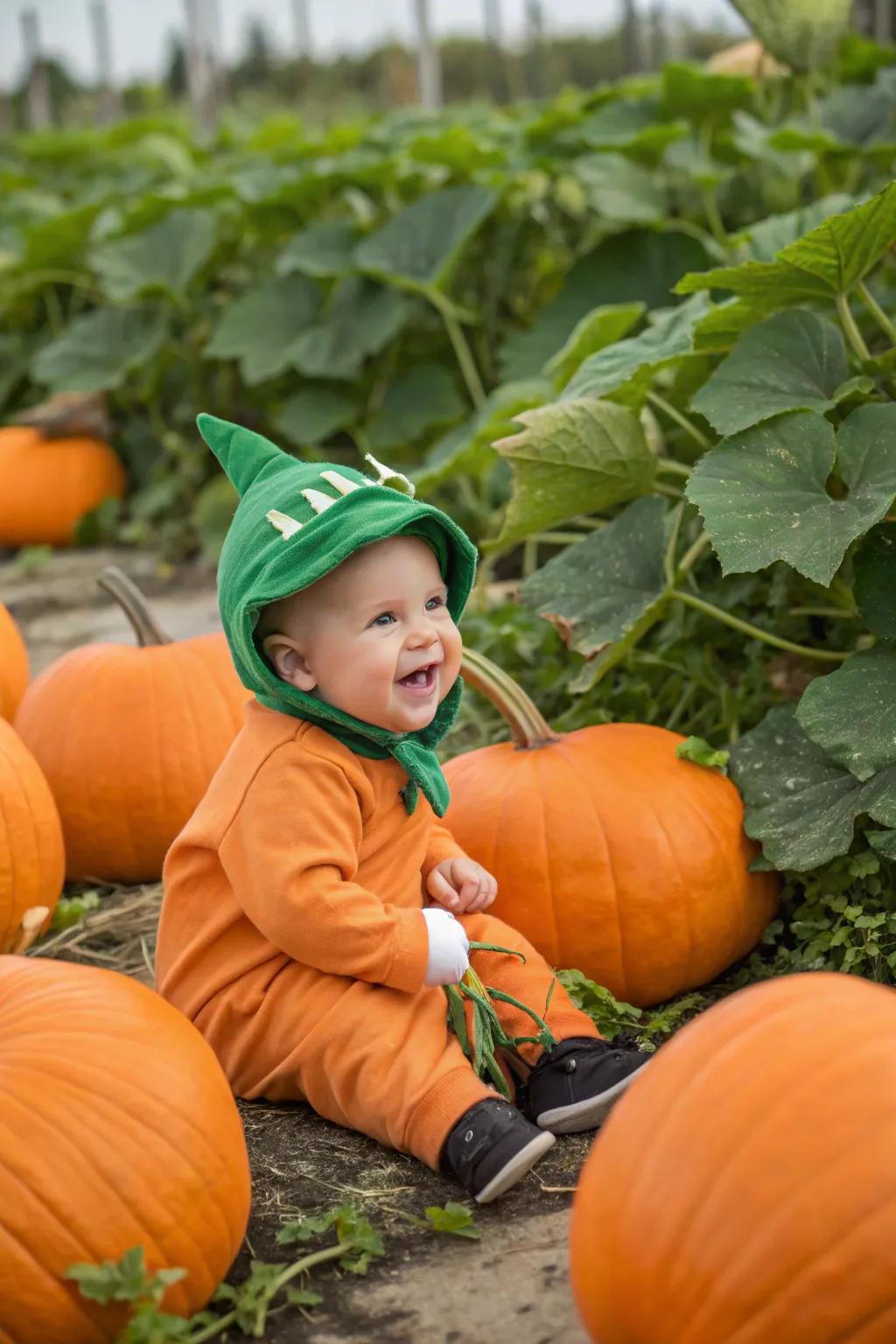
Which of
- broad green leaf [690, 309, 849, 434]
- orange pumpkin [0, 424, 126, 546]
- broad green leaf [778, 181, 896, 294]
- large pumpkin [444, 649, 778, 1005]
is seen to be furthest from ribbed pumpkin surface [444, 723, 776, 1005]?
orange pumpkin [0, 424, 126, 546]

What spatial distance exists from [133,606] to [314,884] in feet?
4.24

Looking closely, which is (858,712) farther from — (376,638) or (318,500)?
(318,500)

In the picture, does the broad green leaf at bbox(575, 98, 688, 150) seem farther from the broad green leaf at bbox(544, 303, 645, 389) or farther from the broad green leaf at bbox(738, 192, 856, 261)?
the broad green leaf at bbox(544, 303, 645, 389)

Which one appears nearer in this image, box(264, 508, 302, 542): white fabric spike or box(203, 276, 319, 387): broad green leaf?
box(264, 508, 302, 542): white fabric spike

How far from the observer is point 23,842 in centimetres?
274

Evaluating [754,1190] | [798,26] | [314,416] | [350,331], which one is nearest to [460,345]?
[350,331]

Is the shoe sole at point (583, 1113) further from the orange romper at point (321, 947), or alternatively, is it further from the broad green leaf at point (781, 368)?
the broad green leaf at point (781, 368)

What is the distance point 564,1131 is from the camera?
87.4 inches

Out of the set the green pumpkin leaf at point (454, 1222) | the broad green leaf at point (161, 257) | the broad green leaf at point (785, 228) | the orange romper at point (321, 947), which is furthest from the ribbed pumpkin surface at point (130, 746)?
the broad green leaf at point (161, 257)

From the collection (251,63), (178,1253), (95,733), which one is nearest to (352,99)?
(251,63)

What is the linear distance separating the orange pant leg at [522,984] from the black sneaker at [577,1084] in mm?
45

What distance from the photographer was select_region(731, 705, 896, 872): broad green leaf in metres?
2.54

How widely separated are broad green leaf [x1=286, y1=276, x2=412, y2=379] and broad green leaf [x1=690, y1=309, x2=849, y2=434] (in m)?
2.65

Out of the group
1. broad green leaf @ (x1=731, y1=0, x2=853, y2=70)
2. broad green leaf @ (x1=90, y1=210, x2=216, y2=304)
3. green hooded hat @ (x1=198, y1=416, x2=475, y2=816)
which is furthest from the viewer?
broad green leaf @ (x1=90, y1=210, x2=216, y2=304)
